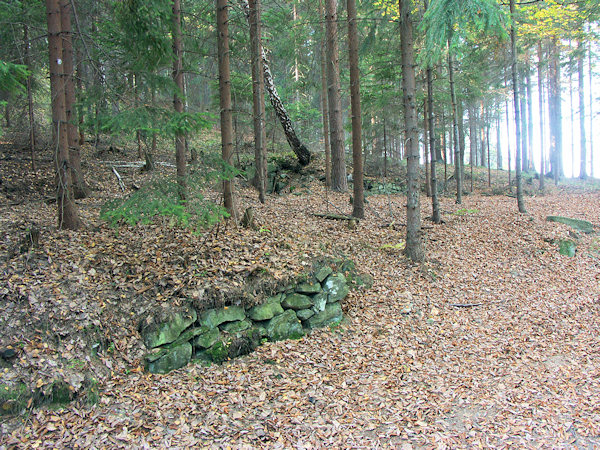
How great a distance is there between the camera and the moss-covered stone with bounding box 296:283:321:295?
6893mm

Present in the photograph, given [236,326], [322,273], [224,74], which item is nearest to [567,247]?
[322,273]

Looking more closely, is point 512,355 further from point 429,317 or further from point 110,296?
point 110,296

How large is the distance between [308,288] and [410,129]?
4.68 metres

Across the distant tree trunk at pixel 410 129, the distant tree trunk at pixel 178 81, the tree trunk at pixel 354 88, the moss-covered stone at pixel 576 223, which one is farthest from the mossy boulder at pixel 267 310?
the moss-covered stone at pixel 576 223

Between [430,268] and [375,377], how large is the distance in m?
4.33

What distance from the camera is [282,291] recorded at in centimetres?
673

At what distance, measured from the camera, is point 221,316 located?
599 centimetres

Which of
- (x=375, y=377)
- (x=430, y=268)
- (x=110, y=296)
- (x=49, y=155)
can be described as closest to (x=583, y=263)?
(x=430, y=268)

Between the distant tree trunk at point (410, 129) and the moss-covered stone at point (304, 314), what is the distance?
3637 millimetres

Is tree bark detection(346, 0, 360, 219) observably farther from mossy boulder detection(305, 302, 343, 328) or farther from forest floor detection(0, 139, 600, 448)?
mossy boulder detection(305, 302, 343, 328)

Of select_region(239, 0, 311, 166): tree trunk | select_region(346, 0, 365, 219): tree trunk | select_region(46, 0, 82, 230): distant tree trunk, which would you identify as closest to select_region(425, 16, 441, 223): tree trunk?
select_region(346, 0, 365, 219): tree trunk

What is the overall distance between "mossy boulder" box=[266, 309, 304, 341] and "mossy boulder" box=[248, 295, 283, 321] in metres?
0.10

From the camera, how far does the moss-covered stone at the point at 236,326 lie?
19.5 feet

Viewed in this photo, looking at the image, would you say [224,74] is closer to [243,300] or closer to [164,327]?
[243,300]
